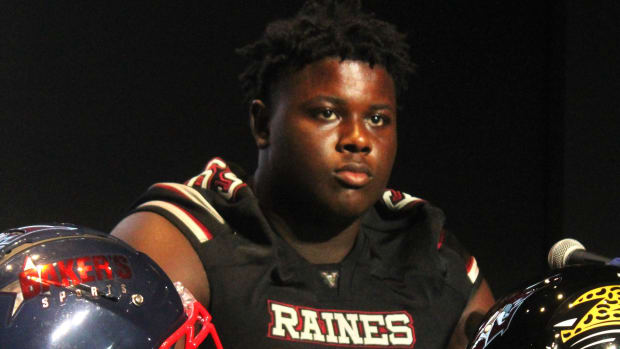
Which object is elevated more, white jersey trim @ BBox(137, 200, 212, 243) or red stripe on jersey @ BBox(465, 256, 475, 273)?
white jersey trim @ BBox(137, 200, 212, 243)

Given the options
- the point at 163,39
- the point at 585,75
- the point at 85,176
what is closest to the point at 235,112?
the point at 163,39

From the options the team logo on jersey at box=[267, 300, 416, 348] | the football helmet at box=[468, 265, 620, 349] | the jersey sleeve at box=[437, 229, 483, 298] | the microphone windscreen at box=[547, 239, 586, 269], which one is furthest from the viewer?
the jersey sleeve at box=[437, 229, 483, 298]

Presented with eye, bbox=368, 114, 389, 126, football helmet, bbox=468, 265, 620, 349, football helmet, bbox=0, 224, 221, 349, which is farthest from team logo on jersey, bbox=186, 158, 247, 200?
football helmet, bbox=468, 265, 620, 349

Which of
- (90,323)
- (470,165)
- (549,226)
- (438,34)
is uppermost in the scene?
(438,34)

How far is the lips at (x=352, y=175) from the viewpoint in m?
1.35

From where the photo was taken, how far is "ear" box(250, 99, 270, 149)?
4.76ft

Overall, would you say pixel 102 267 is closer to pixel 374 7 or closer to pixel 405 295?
pixel 405 295

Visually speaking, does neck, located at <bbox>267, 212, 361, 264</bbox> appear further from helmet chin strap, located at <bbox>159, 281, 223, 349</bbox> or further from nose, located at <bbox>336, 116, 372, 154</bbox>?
helmet chin strap, located at <bbox>159, 281, 223, 349</bbox>

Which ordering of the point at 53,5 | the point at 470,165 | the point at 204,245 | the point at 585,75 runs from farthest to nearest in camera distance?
the point at 470,165, the point at 585,75, the point at 53,5, the point at 204,245

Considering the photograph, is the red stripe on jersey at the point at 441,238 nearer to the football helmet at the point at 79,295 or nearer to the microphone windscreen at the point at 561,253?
the microphone windscreen at the point at 561,253

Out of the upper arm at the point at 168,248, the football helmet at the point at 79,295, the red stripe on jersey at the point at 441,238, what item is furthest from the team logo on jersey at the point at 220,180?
the football helmet at the point at 79,295

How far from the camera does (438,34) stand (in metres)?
2.11

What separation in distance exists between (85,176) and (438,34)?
37.6 inches

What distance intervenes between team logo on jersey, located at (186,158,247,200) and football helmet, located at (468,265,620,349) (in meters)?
0.67
